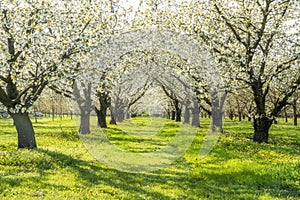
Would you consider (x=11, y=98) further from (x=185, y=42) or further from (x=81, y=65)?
(x=185, y=42)

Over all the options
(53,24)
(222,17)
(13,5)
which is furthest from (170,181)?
(222,17)

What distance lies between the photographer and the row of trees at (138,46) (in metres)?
14.3

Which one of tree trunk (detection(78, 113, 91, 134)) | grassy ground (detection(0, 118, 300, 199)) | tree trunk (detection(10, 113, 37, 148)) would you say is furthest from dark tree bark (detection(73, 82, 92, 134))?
grassy ground (detection(0, 118, 300, 199))

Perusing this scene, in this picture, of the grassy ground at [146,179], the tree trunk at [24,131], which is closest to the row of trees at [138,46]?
the tree trunk at [24,131]

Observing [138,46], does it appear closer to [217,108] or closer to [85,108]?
[85,108]

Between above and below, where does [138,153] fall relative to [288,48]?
below

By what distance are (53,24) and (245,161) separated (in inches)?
428

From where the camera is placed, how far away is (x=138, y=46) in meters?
24.7


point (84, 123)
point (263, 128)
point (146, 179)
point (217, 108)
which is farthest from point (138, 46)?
point (146, 179)

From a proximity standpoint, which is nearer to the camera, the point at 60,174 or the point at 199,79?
the point at 60,174

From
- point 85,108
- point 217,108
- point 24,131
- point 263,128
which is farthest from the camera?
point 217,108

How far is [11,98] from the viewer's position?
16.1 metres

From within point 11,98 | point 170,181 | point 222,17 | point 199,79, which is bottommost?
point 170,181

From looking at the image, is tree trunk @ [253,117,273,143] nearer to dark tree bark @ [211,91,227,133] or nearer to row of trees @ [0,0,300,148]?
row of trees @ [0,0,300,148]
